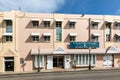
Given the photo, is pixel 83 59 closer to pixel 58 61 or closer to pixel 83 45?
pixel 83 45

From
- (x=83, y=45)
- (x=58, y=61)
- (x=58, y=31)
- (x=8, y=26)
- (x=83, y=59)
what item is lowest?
(x=58, y=61)

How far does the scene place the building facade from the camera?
49844 millimetres

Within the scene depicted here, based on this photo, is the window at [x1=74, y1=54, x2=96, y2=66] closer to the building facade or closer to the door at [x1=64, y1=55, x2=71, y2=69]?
the building facade

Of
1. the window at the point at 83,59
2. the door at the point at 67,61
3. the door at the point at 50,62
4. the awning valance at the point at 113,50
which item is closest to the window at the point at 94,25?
the awning valance at the point at 113,50

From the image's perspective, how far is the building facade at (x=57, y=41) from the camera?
49.8 metres

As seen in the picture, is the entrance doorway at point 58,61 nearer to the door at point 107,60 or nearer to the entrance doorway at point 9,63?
the entrance doorway at point 9,63

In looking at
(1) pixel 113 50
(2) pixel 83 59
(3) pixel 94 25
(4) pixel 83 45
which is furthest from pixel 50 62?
(1) pixel 113 50

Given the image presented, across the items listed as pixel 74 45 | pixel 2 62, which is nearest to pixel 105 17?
pixel 74 45

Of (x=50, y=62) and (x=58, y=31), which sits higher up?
(x=58, y=31)

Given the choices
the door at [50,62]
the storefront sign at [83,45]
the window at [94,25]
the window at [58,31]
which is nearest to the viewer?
the door at [50,62]

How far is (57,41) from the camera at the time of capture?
5188cm

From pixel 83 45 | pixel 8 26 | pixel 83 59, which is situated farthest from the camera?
pixel 83 59

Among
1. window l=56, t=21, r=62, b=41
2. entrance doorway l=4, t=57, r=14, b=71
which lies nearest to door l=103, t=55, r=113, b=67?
window l=56, t=21, r=62, b=41

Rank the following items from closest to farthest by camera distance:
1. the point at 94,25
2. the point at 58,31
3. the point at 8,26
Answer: the point at 8,26
the point at 58,31
the point at 94,25
